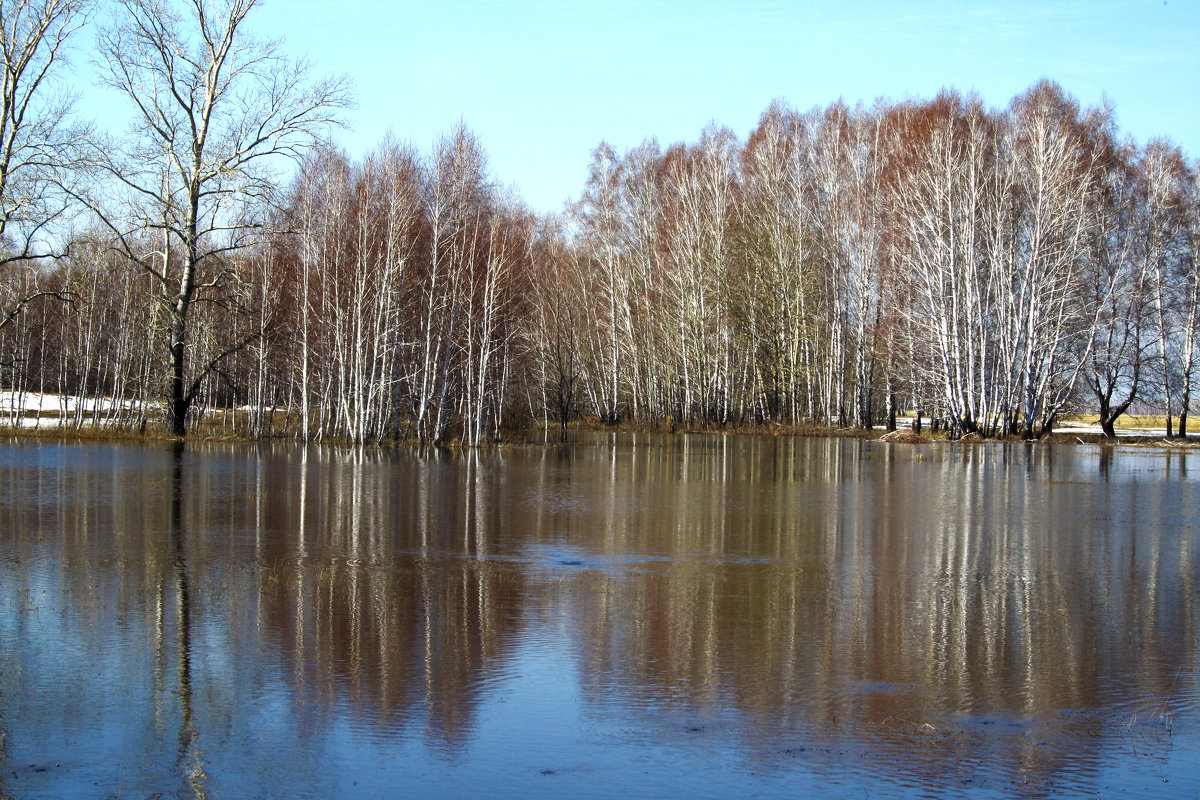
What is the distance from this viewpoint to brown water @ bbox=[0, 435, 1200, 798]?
566 centimetres

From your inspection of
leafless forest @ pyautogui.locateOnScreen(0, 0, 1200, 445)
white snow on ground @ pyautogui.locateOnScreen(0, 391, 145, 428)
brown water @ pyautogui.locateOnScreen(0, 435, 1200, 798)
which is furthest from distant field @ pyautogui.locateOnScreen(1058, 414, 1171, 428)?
white snow on ground @ pyautogui.locateOnScreen(0, 391, 145, 428)

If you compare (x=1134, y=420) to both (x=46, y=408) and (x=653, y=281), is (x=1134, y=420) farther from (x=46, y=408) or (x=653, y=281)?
(x=46, y=408)

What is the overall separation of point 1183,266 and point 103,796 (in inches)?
1894

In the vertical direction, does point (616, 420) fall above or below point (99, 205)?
below

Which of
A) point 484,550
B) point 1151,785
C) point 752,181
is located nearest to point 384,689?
point 1151,785

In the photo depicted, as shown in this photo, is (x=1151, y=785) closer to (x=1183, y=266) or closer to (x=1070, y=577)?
(x=1070, y=577)

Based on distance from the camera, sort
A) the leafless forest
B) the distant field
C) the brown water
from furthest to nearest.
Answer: the distant field < the leafless forest < the brown water

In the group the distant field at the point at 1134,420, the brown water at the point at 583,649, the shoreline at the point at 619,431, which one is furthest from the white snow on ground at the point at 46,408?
the distant field at the point at 1134,420

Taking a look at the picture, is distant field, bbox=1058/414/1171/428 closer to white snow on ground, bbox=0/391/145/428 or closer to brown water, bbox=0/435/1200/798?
brown water, bbox=0/435/1200/798

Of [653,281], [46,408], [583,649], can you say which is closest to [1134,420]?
[653,281]

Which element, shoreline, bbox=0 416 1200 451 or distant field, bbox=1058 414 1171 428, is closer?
shoreline, bbox=0 416 1200 451

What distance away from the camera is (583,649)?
318 inches

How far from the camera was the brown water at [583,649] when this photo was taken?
18.6 feet

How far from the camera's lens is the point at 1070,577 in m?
11.4
